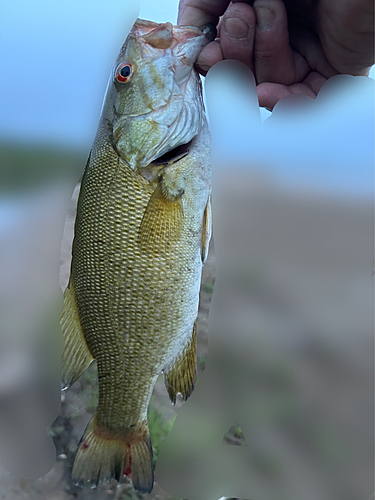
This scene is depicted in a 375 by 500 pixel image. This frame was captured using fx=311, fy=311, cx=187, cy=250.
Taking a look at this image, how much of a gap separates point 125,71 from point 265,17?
327 mm

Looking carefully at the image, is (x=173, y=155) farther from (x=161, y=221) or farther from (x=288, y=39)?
(x=288, y=39)

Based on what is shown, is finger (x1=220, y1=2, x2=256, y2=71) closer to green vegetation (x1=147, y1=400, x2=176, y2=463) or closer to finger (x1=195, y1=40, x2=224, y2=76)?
finger (x1=195, y1=40, x2=224, y2=76)

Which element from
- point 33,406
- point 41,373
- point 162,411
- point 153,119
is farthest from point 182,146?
point 162,411

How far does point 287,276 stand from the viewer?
76 centimetres

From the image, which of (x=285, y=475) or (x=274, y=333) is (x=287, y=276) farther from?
(x=285, y=475)

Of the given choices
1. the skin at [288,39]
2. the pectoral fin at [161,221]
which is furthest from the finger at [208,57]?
the pectoral fin at [161,221]

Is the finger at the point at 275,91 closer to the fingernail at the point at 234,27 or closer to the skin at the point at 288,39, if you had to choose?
the skin at the point at 288,39

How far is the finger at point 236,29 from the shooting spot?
2.05ft

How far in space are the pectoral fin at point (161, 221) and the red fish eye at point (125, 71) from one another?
21cm

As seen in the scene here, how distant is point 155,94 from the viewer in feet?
1.81

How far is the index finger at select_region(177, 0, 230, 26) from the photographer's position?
0.65 meters

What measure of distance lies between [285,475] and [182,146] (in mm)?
816

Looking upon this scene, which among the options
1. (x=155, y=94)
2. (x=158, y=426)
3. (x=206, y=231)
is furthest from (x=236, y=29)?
(x=158, y=426)

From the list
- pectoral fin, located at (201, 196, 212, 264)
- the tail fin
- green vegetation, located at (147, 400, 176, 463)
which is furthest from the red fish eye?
green vegetation, located at (147, 400, 176, 463)
